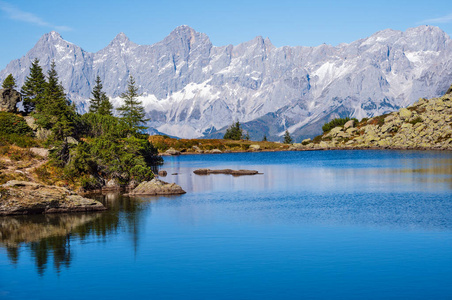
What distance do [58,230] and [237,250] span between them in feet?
65.3

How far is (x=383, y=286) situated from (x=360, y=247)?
373 inches

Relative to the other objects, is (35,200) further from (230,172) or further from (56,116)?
(230,172)

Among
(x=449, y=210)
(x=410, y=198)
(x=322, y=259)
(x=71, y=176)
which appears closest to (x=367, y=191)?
(x=410, y=198)

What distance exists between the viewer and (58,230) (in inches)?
1811

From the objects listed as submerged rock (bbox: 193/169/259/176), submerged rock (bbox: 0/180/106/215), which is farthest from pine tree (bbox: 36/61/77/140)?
submerged rock (bbox: 193/169/259/176)

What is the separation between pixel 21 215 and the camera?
54000 mm

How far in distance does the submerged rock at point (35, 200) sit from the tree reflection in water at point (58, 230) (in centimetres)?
122

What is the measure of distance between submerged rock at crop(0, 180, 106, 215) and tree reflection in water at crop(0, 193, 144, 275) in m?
1.22

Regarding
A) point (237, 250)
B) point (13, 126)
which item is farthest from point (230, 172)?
point (237, 250)

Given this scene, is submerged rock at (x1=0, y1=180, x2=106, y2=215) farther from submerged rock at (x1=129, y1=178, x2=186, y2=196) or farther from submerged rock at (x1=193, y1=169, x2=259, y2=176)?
submerged rock at (x1=193, y1=169, x2=259, y2=176)

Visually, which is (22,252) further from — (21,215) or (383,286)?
(383,286)

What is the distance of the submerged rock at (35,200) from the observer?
53.5 metres

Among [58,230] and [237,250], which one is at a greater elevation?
[58,230]

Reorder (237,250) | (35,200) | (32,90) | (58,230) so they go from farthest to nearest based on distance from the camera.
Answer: (32,90) → (35,200) → (58,230) → (237,250)
